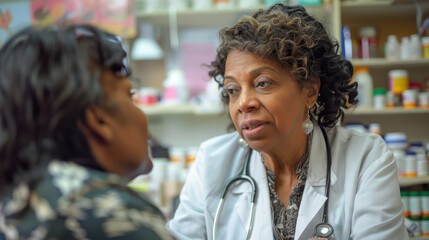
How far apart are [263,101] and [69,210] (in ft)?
2.72

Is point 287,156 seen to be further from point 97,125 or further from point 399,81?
point 399,81

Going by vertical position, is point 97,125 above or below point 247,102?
above

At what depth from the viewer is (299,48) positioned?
1.31 m

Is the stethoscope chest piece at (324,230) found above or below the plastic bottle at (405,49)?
below

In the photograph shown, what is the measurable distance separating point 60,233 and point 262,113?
0.84 metres

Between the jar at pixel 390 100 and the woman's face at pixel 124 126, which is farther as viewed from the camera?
the jar at pixel 390 100

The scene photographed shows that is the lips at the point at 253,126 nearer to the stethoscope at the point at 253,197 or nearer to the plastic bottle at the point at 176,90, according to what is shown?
the stethoscope at the point at 253,197

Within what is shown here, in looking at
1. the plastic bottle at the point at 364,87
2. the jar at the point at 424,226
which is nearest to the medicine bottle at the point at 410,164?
the jar at the point at 424,226

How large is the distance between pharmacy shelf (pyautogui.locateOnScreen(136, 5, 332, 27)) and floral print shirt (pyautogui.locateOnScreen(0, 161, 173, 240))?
206cm

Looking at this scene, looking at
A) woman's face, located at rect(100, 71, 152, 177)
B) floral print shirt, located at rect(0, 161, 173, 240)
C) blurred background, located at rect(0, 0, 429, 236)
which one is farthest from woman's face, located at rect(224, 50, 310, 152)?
blurred background, located at rect(0, 0, 429, 236)

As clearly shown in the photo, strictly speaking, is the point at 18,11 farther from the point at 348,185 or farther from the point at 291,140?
the point at 348,185

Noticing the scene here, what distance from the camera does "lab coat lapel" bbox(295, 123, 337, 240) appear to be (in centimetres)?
124

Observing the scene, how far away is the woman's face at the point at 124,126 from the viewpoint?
25.0 inches

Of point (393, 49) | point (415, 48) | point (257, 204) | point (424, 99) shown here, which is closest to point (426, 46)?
point (415, 48)
